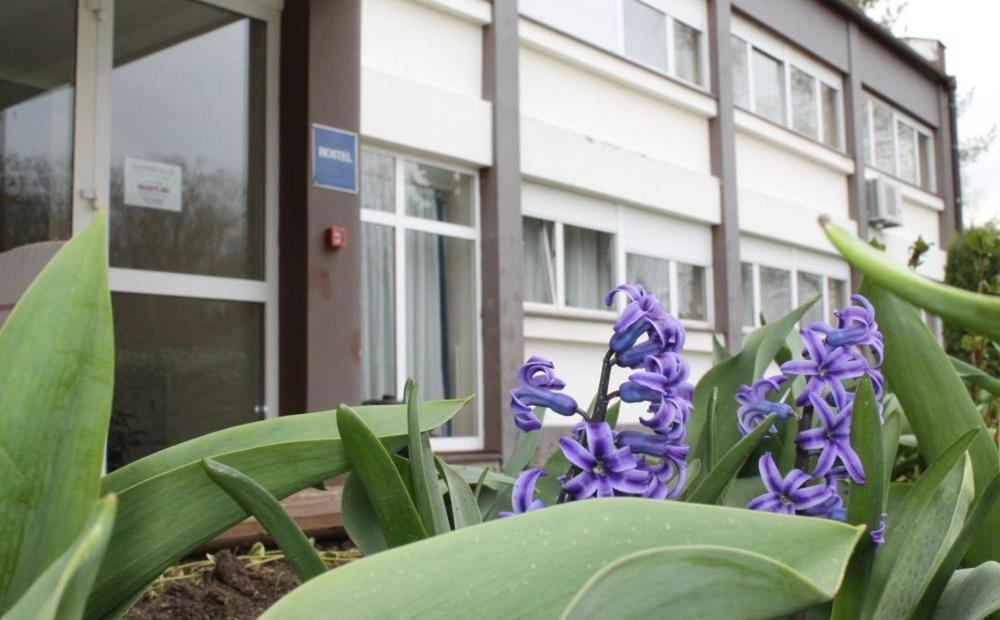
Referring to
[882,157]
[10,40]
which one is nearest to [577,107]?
[10,40]

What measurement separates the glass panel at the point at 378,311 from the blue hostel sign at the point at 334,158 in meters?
1.30

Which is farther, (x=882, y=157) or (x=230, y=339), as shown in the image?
(x=882, y=157)

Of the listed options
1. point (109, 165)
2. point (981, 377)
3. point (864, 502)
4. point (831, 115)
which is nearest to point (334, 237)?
point (109, 165)

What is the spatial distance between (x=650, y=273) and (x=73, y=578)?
10.3 m

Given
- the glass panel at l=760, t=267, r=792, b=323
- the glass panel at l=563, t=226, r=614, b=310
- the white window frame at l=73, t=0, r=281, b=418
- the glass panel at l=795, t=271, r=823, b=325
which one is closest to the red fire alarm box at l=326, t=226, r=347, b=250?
the white window frame at l=73, t=0, r=281, b=418

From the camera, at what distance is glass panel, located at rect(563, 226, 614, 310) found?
31.2ft

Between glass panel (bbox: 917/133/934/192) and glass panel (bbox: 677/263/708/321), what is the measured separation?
300 inches

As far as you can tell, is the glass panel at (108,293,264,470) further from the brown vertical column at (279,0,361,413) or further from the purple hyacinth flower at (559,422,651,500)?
the purple hyacinth flower at (559,422,651,500)

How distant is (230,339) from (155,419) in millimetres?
637

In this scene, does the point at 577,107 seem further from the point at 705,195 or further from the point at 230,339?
the point at 230,339

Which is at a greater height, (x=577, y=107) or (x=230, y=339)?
(x=577, y=107)

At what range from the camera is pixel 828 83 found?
46.0 feet

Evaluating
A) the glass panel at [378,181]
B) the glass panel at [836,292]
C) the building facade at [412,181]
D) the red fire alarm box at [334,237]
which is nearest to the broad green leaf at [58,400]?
the building facade at [412,181]

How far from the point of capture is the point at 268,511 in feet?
2.32
